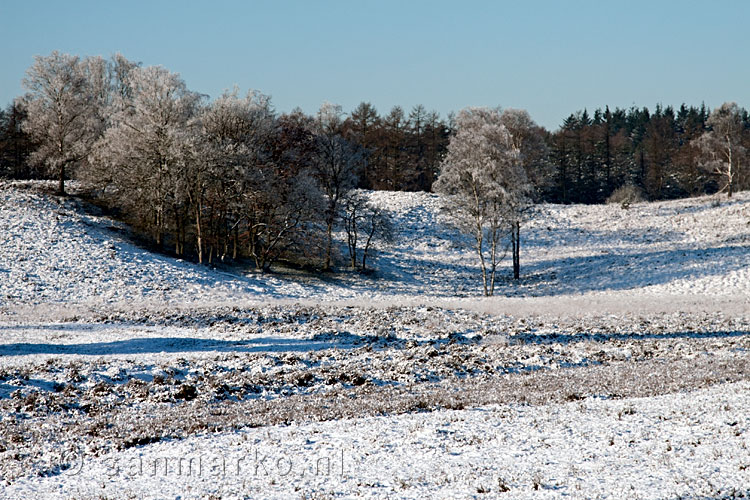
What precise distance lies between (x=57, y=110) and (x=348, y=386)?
4444 centimetres

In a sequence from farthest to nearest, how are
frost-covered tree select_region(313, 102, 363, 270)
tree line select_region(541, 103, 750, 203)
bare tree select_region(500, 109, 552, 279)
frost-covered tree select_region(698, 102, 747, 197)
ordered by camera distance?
tree line select_region(541, 103, 750, 203), frost-covered tree select_region(698, 102, 747, 197), frost-covered tree select_region(313, 102, 363, 270), bare tree select_region(500, 109, 552, 279)

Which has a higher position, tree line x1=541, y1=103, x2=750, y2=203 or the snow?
tree line x1=541, y1=103, x2=750, y2=203

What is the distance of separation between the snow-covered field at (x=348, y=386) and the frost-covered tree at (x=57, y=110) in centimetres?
1028

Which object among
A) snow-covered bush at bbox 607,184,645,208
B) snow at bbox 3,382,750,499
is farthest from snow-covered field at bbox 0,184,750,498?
snow-covered bush at bbox 607,184,645,208

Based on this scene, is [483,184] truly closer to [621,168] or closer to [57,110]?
[57,110]

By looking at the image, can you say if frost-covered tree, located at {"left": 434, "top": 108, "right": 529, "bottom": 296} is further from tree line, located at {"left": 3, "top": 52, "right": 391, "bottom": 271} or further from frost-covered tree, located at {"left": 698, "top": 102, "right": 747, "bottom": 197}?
frost-covered tree, located at {"left": 698, "top": 102, "right": 747, "bottom": 197}

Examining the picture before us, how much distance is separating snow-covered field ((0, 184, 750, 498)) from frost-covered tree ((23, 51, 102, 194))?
10.3 metres

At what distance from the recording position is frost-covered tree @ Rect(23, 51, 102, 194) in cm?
4944

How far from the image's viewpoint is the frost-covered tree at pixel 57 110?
49438 millimetres

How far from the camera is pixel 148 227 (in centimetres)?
4834

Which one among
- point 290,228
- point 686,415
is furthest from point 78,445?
point 290,228

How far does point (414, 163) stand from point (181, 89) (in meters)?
44.8

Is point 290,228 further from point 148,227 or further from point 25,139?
point 25,139

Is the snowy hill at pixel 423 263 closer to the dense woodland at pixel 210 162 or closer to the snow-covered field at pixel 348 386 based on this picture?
the snow-covered field at pixel 348 386
